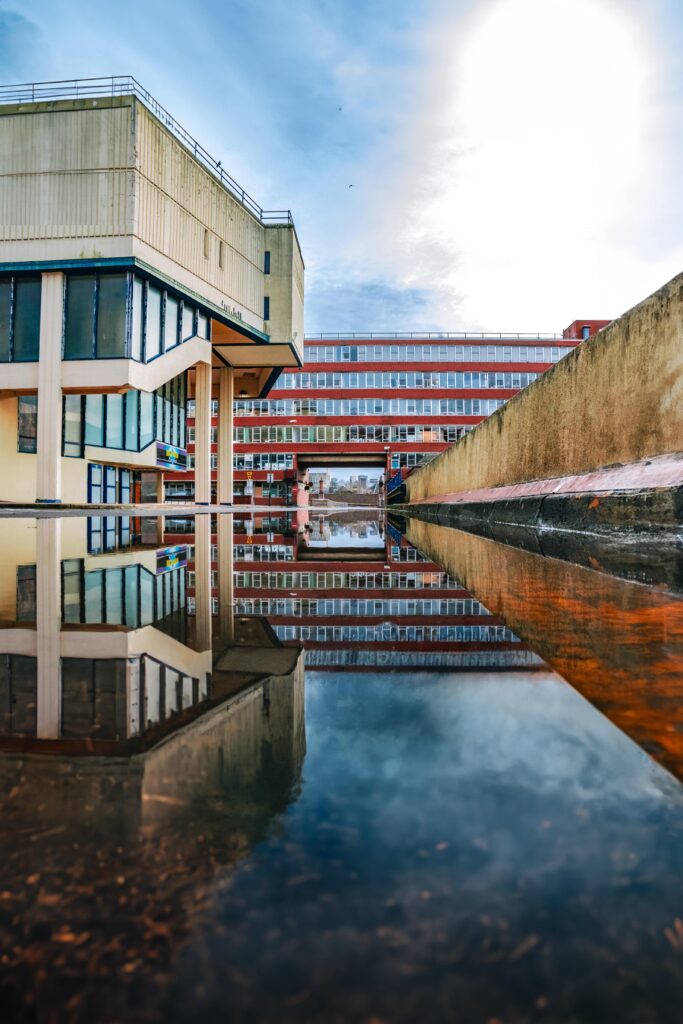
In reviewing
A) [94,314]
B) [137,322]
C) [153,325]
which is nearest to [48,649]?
[137,322]

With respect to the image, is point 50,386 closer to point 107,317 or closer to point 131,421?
point 107,317

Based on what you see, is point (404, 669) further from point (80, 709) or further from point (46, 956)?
point (46, 956)

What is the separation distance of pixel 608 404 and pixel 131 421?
→ 23020 millimetres

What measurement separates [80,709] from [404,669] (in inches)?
29.5

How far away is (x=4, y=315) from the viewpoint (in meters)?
17.9

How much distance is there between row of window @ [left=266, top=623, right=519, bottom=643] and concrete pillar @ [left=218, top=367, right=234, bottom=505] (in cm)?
2617

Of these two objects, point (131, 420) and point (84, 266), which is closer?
point (84, 266)

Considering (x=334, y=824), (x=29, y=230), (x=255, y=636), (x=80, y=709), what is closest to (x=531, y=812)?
(x=334, y=824)

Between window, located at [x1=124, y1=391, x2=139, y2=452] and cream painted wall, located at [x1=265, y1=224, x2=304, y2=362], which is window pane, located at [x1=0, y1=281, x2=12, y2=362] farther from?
cream painted wall, located at [x1=265, y1=224, x2=304, y2=362]

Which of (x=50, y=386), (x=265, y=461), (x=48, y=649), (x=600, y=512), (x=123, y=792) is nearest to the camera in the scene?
(x=123, y=792)

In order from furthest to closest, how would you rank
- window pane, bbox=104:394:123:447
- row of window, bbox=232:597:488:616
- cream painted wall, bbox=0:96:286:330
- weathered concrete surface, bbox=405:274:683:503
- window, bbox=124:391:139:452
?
window, bbox=124:391:139:452, window pane, bbox=104:394:123:447, cream painted wall, bbox=0:96:286:330, weathered concrete surface, bbox=405:274:683:503, row of window, bbox=232:597:488:616

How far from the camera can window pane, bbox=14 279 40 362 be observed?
17.9m

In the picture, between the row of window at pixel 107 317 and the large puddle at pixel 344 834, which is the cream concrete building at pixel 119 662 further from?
the row of window at pixel 107 317

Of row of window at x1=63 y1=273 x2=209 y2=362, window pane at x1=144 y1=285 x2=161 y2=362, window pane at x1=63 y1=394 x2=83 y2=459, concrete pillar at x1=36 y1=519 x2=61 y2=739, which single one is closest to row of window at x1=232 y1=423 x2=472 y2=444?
window pane at x1=63 y1=394 x2=83 y2=459
